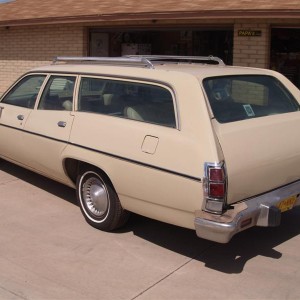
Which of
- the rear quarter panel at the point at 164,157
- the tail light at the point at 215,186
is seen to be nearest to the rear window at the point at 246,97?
the rear quarter panel at the point at 164,157

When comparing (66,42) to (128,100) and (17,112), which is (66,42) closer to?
(17,112)

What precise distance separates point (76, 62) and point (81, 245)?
241 centimetres

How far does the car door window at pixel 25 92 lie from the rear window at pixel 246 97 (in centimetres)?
225

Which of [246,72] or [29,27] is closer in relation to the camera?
[246,72]

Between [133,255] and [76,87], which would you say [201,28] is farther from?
[133,255]

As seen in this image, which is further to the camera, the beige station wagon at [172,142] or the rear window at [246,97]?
the rear window at [246,97]

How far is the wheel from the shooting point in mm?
4727

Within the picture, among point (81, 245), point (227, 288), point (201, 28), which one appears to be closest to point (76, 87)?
point (81, 245)

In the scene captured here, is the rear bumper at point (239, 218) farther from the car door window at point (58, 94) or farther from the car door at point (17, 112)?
the car door at point (17, 112)

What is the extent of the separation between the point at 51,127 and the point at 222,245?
2.13 m

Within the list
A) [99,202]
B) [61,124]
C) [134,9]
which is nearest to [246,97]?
[99,202]

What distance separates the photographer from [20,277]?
396 centimetres

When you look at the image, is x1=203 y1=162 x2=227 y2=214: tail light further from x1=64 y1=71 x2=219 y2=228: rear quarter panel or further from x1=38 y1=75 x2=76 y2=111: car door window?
x1=38 y1=75 x2=76 y2=111: car door window

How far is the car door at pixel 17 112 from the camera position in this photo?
5820 mm
